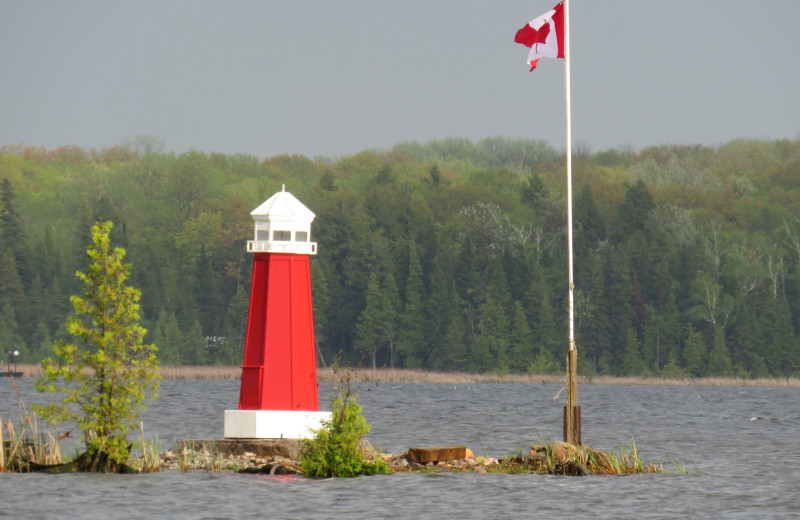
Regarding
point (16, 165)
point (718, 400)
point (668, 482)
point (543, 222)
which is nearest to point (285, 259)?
point (668, 482)

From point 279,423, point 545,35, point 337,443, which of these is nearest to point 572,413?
point 337,443

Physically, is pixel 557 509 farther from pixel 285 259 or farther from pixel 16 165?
pixel 16 165

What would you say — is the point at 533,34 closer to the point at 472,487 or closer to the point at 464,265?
the point at 472,487

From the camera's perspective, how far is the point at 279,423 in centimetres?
2777

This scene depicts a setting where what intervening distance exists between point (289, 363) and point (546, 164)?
11776 centimetres

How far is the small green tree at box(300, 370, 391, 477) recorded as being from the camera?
2731cm

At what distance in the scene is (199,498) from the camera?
25.8 meters

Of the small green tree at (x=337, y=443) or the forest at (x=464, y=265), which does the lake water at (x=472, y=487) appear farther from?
the forest at (x=464, y=265)

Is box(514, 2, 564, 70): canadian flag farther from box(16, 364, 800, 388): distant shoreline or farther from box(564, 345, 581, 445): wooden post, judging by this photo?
box(16, 364, 800, 388): distant shoreline

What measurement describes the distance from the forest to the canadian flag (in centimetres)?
7753

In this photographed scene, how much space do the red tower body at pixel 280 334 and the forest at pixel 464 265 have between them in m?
A: 79.8

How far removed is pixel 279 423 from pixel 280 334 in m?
1.99

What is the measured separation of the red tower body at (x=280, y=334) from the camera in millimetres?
27109

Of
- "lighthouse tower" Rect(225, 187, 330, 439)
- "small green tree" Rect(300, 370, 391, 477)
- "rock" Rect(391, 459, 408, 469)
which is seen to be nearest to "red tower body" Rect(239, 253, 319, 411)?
"lighthouse tower" Rect(225, 187, 330, 439)
